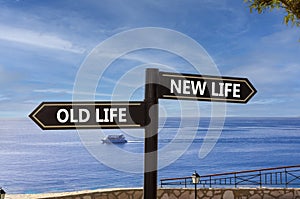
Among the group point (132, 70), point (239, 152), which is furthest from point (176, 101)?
point (239, 152)

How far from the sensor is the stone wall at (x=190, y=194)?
8.68 metres

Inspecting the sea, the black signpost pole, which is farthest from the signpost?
the sea

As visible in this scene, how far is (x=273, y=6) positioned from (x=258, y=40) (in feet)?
582

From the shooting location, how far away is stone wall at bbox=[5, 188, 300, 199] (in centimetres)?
868

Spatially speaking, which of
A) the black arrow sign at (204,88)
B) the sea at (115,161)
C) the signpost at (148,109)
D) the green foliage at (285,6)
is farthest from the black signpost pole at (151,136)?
the sea at (115,161)

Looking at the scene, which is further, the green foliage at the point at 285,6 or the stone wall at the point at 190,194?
the stone wall at the point at 190,194

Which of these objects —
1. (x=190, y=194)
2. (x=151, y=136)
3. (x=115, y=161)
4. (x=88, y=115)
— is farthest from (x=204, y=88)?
(x=115, y=161)

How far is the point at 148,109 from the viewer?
14.3 feet

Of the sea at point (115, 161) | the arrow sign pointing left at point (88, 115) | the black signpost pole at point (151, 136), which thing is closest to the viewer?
the arrow sign pointing left at point (88, 115)

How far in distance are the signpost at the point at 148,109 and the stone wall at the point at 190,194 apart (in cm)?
456

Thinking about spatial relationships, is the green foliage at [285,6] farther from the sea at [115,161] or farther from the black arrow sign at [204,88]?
the sea at [115,161]

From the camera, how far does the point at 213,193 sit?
9.98 m

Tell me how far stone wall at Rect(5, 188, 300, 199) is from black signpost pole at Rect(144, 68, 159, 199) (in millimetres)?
4530

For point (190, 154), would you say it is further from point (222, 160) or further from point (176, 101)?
point (176, 101)
